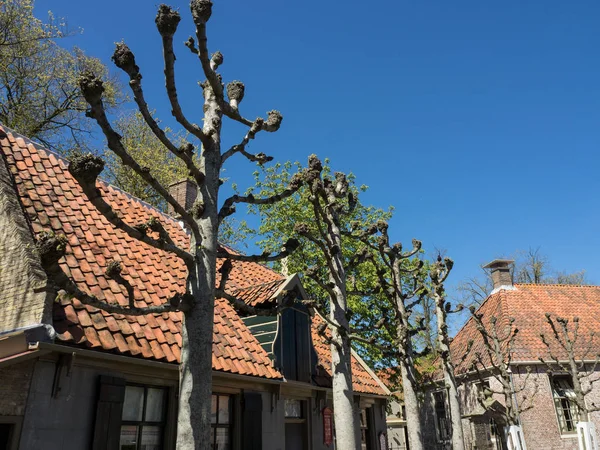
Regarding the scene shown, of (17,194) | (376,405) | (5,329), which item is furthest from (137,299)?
(376,405)

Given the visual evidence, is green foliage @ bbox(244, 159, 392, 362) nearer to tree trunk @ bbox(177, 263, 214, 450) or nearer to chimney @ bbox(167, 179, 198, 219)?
chimney @ bbox(167, 179, 198, 219)

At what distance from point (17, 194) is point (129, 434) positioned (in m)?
4.13

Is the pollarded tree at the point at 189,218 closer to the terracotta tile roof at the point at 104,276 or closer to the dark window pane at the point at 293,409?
the terracotta tile roof at the point at 104,276

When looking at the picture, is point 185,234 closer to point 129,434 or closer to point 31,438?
point 129,434

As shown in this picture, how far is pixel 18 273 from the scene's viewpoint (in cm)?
612

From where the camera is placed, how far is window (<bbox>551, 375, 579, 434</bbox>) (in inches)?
742

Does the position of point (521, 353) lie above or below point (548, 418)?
above

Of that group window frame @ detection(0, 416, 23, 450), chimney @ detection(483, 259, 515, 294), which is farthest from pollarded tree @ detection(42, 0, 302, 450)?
chimney @ detection(483, 259, 515, 294)

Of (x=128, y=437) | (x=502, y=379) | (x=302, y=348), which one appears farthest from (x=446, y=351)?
(x=128, y=437)

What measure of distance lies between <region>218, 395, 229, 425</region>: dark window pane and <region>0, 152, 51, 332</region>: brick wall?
383 centimetres

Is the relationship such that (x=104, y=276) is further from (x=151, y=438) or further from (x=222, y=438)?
(x=222, y=438)

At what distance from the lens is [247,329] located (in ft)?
32.5

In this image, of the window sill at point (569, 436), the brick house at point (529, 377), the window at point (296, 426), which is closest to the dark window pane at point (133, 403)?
the window at point (296, 426)

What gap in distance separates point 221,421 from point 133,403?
2.05 metres
